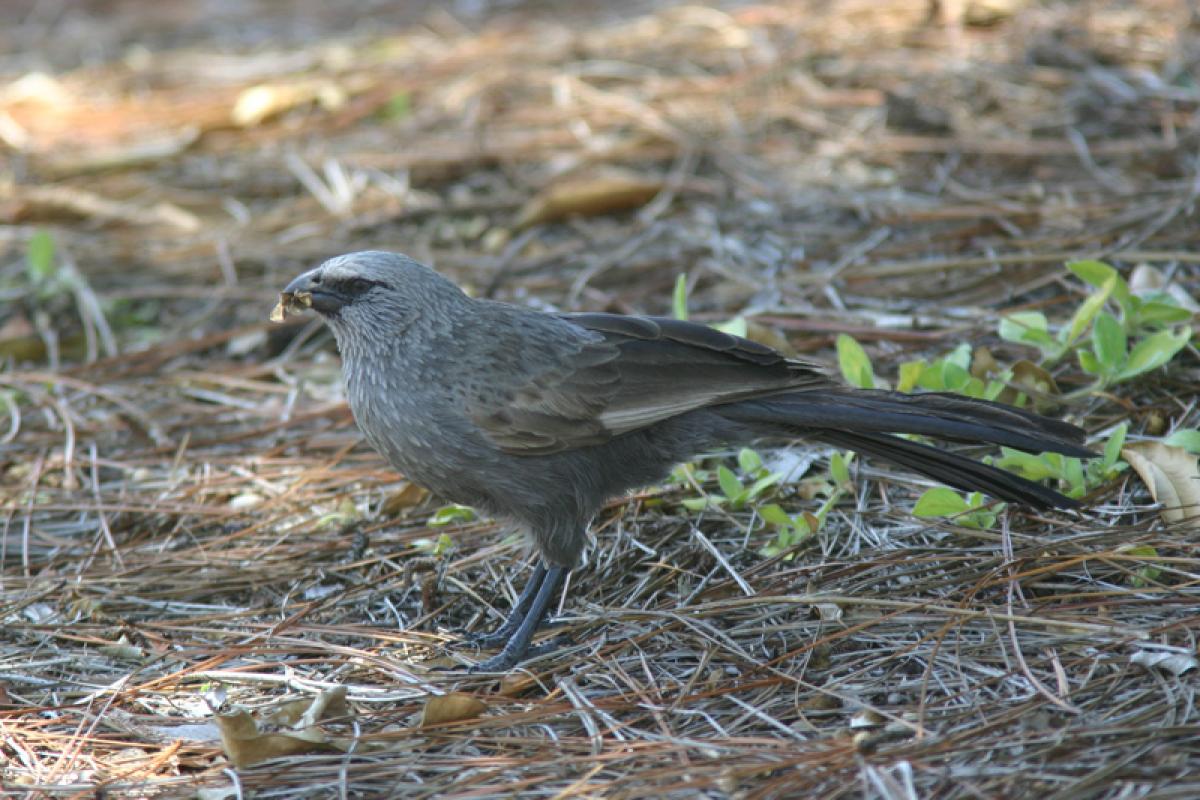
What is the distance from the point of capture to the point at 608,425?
12.2ft

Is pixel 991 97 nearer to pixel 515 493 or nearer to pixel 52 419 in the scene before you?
pixel 515 493

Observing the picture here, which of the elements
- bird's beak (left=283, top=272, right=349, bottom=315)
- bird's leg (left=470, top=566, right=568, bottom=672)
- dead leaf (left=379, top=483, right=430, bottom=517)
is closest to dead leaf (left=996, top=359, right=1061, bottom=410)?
bird's leg (left=470, top=566, right=568, bottom=672)

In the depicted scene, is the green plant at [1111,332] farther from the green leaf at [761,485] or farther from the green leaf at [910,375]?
the green leaf at [761,485]

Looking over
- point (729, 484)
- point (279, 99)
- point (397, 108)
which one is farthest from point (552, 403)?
point (279, 99)

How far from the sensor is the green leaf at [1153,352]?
3.82 metres

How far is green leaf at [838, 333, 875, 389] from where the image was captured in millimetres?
4094

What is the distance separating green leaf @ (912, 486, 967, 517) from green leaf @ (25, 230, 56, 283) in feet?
15.1

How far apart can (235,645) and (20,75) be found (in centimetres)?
767

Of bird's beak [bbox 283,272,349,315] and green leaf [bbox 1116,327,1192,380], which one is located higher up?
bird's beak [bbox 283,272,349,315]

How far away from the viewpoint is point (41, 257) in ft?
19.7

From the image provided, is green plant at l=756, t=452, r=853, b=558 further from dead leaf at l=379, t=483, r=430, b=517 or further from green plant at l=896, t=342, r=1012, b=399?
dead leaf at l=379, t=483, r=430, b=517

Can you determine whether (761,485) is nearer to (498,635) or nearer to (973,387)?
(973,387)

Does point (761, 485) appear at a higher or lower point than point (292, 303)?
lower

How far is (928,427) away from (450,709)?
1567mm
